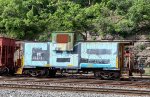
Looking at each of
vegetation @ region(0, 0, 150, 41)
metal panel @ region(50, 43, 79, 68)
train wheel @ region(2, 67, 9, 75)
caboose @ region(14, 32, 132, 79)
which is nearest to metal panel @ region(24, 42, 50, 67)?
caboose @ region(14, 32, 132, 79)

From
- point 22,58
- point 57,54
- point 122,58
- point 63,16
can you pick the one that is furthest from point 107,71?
point 63,16

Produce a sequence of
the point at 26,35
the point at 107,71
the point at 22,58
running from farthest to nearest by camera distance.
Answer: the point at 26,35 < the point at 22,58 < the point at 107,71

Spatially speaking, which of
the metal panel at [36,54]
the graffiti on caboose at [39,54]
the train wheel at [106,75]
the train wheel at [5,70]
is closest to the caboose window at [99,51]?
the train wheel at [106,75]

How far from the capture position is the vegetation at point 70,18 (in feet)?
134

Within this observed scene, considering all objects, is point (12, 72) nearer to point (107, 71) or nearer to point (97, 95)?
point (107, 71)

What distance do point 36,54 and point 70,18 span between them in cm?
1907

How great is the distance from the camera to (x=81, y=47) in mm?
23844

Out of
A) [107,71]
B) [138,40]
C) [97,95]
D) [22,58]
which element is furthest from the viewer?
[138,40]

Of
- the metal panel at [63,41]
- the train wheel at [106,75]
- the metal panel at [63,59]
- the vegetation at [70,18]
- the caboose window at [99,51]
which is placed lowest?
the train wheel at [106,75]

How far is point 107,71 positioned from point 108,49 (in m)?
1.48

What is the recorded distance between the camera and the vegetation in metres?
40.7

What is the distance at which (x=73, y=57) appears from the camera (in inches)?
948

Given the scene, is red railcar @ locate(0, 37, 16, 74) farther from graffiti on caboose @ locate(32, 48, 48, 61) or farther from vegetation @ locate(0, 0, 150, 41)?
vegetation @ locate(0, 0, 150, 41)

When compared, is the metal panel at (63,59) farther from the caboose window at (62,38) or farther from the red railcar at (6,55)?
the red railcar at (6,55)
